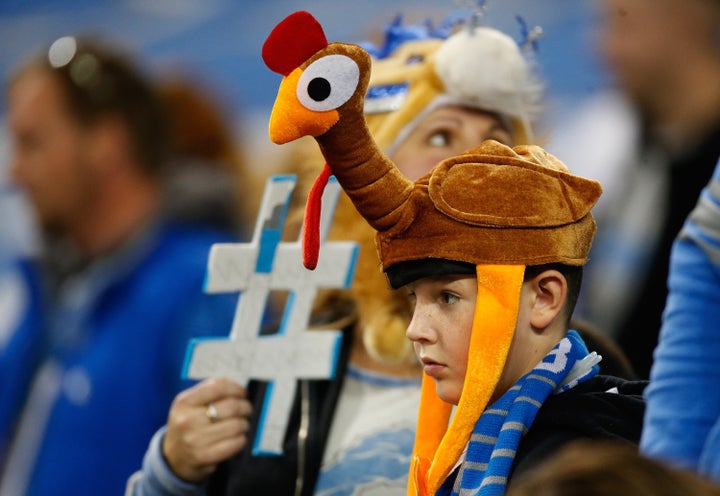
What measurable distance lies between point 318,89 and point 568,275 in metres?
0.35

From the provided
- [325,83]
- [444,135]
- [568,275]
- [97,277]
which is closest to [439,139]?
[444,135]

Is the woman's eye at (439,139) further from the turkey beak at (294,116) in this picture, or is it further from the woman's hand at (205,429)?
the turkey beak at (294,116)

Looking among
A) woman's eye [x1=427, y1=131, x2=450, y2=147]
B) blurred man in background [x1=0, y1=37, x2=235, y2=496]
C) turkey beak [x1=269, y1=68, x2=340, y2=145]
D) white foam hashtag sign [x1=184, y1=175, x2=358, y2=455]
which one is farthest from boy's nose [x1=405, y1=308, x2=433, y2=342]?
blurred man in background [x1=0, y1=37, x2=235, y2=496]

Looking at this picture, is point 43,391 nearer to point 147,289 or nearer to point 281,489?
point 147,289

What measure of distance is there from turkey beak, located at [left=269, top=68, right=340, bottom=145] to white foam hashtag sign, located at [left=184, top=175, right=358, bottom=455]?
0.46 meters

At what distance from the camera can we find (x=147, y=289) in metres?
2.23

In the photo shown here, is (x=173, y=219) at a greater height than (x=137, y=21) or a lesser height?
lesser

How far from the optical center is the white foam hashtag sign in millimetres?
1599

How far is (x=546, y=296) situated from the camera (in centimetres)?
124

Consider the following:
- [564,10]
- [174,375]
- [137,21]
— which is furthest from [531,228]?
[137,21]

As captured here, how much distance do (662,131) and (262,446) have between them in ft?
3.26

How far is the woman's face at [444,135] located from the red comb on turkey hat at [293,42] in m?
0.57

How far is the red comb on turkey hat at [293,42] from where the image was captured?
3.62ft

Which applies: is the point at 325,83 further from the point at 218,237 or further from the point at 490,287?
the point at 218,237
